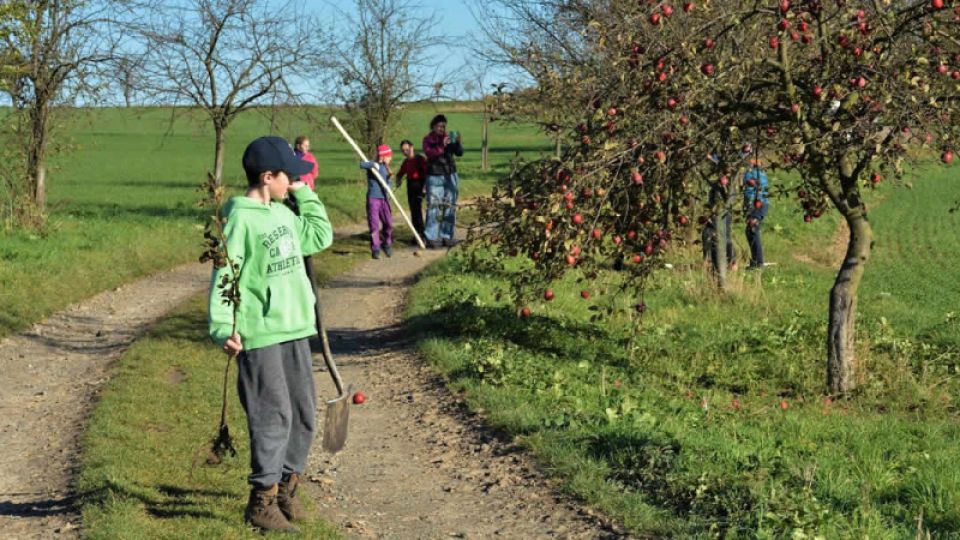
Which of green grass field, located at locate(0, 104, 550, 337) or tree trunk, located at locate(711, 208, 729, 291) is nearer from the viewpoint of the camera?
tree trunk, located at locate(711, 208, 729, 291)

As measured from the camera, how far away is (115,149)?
229ft

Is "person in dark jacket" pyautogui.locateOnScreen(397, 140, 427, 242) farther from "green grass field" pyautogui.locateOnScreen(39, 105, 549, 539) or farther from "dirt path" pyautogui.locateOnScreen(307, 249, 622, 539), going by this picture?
"dirt path" pyautogui.locateOnScreen(307, 249, 622, 539)

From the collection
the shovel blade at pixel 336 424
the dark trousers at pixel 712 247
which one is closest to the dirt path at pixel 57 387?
the shovel blade at pixel 336 424

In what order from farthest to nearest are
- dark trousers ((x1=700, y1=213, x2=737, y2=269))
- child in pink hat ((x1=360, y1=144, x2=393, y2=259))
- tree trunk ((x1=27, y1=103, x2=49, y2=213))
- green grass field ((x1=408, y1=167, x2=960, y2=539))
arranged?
tree trunk ((x1=27, y1=103, x2=49, y2=213)) < child in pink hat ((x1=360, y1=144, x2=393, y2=259)) < dark trousers ((x1=700, y1=213, x2=737, y2=269)) < green grass field ((x1=408, y1=167, x2=960, y2=539))

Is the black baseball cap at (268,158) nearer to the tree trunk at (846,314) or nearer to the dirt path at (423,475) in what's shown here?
the dirt path at (423,475)

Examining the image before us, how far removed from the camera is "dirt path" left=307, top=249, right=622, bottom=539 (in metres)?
6.05

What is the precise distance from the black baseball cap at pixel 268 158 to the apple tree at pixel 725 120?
6.71ft

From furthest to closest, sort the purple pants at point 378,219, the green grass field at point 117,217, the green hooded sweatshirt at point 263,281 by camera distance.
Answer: the purple pants at point 378,219 < the green grass field at point 117,217 < the green hooded sweatshirt at point 263,281

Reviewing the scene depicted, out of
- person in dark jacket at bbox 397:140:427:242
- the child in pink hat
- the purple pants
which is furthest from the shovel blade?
person in dark jacket at bbox 397:140:427:242

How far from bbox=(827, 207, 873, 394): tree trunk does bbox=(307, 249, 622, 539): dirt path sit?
10.5ft

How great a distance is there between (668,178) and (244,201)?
12.4 feet

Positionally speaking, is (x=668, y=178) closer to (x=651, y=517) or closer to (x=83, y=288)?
(x=651, y=517)

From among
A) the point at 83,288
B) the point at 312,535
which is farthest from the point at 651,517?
the point at 83,288

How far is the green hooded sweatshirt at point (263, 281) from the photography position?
5.54 meters
